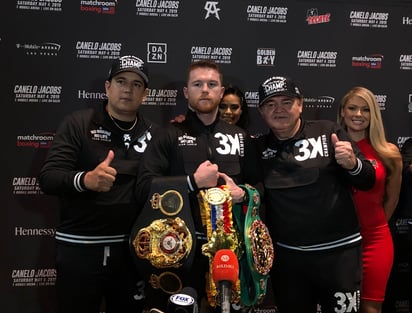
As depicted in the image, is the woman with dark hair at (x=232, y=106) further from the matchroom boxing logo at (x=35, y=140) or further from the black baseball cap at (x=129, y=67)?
the matchroom boxing logo at (x=35, y=140)

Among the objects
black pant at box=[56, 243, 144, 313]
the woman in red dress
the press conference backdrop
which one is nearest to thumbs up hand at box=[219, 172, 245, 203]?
black pant at box=[56, 243, 144, 313]

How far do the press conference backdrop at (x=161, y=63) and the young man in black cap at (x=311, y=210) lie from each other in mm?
816

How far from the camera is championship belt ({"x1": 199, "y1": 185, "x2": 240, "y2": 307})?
1752 mm

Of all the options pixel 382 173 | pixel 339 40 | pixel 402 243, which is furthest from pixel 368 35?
pixel 402 243

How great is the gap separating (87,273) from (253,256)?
0.87 m

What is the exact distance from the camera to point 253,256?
1851mm

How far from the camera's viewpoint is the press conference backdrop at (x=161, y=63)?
2.75 m

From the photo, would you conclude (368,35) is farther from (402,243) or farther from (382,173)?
(402,243)

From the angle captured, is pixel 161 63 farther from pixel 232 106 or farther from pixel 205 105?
pixel 205 105

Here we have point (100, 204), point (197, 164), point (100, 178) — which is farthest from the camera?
point (100, 204)

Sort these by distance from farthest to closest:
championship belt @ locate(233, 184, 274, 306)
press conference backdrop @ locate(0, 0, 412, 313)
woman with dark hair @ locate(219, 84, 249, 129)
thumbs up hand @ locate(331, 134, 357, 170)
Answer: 1. press conference backdrop @ locate(0, 0, 412, 313)
2. woman with dark hair @ locate(219, 84, 249, 129)
3. thumbs up hand @ locate(331, 134, 357, 170)
4. championship belt @ locate(233, 184, 274, 306)

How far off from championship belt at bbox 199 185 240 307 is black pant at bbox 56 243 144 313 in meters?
0.56

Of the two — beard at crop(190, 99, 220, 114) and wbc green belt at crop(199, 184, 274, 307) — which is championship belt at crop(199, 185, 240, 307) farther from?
beard at crop(190, 99, 220, 114)

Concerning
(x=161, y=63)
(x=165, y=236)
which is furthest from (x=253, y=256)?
(x=161, y=63)
